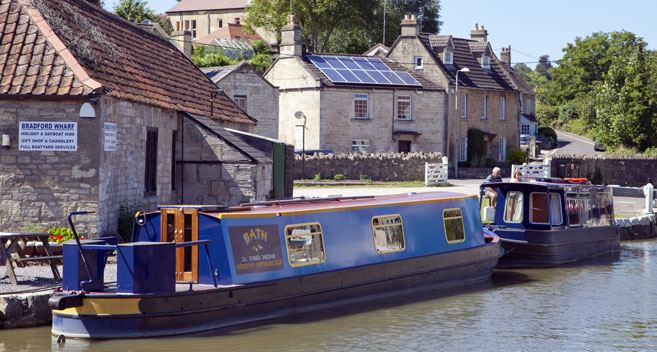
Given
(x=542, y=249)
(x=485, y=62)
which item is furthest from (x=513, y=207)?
(x=485, y=62)

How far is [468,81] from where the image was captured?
50.5m

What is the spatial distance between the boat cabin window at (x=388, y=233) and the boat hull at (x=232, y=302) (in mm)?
320

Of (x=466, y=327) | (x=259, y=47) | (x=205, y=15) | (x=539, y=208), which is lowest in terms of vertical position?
(x=466, y=327)

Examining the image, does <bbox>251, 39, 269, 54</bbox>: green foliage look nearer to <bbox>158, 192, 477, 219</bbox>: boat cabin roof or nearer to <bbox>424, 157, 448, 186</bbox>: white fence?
<bbox>424, 157, 448, 186</bbox>: white fence

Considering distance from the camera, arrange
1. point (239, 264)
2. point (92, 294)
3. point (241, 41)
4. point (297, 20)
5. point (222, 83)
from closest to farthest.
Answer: point (92, 294), point (239, 264), point (222, 83), point (297, 20), point (241, 41)

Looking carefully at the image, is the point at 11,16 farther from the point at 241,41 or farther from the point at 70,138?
the point at 241,41

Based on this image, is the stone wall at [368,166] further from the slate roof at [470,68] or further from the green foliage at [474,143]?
the green foliage at [474,143]

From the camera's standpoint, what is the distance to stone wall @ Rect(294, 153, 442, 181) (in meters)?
40.7

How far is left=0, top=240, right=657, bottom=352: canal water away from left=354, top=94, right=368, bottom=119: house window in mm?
29190

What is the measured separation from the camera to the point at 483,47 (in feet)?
176

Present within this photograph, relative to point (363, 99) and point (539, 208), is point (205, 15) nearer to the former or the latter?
point (363, 99)

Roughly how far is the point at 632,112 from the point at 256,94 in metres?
26.6

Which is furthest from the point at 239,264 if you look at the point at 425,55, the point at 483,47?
the point at 483,47

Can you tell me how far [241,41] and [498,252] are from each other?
6348 centimetres
